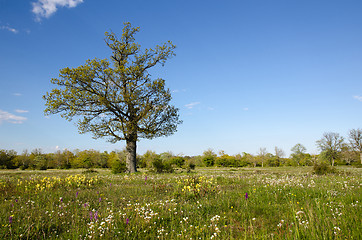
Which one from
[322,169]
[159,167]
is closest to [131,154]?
[159,167]

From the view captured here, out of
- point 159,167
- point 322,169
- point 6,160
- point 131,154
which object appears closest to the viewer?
point 322,169

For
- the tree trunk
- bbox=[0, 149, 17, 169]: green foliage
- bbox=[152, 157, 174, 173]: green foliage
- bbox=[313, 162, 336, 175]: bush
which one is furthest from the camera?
bbox=[0, 149, 17, 169]: green foliage

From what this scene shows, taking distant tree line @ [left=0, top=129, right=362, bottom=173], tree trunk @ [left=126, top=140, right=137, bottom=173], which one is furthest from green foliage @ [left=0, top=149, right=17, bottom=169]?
tree trunk @ [left=126, top=140, right=137, bottom=173]

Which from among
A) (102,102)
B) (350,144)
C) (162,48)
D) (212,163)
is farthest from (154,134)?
(350,144)

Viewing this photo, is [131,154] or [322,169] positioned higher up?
[131,154]

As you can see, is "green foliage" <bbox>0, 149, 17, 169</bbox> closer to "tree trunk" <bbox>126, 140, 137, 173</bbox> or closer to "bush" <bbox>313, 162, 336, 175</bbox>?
"tree trunk" <bbox>126, 140, 137, 173</bbox>

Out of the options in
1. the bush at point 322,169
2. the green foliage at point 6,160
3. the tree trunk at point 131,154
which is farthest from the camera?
the green foliage at point 6,160

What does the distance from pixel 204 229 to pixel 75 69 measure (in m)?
19.4

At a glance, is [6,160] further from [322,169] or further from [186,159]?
[322,169]

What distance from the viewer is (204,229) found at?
11.4 feet

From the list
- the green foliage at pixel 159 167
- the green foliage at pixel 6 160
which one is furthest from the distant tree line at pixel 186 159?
the green foliage at pixel 159 167

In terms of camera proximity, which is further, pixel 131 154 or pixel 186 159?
pixel 186 159

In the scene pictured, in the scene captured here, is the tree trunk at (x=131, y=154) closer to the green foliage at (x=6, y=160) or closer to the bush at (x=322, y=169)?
the bush at (x=322, y=169)

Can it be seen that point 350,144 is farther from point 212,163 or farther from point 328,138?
point 212,163
